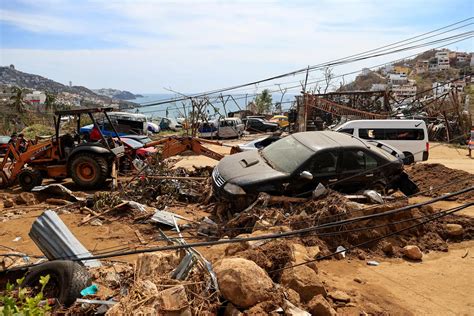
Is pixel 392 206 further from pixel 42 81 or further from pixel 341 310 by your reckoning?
pixel 42 81

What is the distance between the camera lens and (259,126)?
33.3m

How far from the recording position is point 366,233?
22.7 ft

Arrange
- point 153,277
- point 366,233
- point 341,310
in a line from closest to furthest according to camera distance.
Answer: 1. point 153,277
2. point 341,310
3. point 366,233

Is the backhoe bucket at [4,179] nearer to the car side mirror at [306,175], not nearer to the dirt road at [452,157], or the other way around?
the car side mirror at [306,175]

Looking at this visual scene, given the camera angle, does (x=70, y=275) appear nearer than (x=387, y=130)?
Yes

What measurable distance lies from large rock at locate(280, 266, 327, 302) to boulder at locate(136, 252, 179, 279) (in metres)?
1.31

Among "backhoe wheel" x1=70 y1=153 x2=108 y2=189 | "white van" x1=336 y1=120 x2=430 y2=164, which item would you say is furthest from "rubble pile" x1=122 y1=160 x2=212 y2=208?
"white van" x1=336 y1=120 x2=430 y2=164

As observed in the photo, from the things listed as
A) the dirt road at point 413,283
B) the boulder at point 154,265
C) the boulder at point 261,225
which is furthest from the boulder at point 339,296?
the boulder at point 154,265

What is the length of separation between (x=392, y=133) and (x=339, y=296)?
1212cm

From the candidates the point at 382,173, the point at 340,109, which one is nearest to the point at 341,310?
the point at 382,173

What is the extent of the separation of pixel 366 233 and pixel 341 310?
258 centimetres

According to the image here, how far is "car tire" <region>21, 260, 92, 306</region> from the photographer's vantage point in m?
4.07

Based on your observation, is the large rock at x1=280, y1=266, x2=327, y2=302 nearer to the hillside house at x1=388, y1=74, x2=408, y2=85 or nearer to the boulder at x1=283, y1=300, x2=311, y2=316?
the boulder at x1=283, y1=300, x2=311, y2=316

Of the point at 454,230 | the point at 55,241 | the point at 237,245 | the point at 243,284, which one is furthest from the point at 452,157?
the point at 55,241
